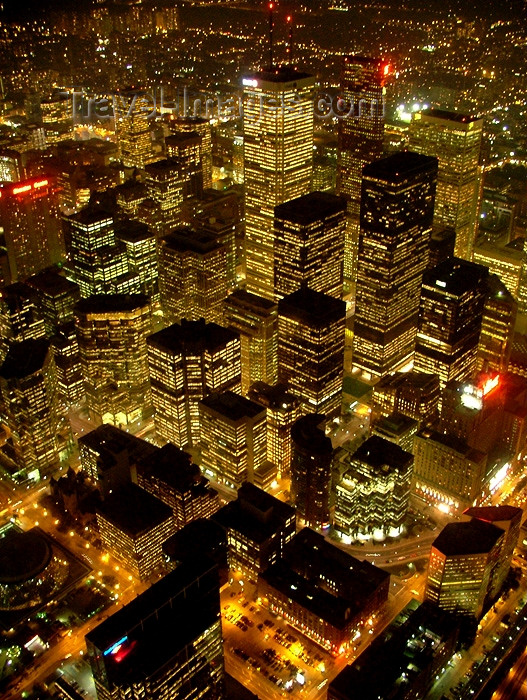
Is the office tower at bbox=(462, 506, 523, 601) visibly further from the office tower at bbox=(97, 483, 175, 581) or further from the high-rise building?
the office tower at bbox=(97, 483, 175, 581)

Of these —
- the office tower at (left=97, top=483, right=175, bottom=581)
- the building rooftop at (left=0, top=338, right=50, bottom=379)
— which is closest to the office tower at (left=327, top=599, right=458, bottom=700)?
the office tower at (left=97, top=483, right=175, bottom=581)

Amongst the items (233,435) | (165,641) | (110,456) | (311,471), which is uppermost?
(165,641)

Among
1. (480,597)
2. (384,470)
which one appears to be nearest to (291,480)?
(384,470)

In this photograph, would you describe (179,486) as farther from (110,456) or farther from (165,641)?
(165,641)

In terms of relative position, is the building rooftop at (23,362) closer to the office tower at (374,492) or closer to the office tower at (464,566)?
the office tower at (374,492)

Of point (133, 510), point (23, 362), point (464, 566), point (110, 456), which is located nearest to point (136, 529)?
point (133, 510)

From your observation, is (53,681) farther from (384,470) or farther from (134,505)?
(384,470)

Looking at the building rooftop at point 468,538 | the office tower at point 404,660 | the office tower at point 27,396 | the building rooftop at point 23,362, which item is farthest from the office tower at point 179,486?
the building rooftop at point 468,538
